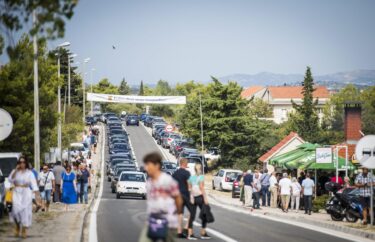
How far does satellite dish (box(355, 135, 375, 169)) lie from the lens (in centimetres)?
2275

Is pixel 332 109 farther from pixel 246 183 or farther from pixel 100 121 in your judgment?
pixel 246 183

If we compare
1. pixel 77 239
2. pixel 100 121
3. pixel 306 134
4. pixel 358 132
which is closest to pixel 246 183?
pixel 358 132

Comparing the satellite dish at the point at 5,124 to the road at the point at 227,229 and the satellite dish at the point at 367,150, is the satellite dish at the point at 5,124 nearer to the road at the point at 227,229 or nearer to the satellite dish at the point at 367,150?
the road at the point at 227,229

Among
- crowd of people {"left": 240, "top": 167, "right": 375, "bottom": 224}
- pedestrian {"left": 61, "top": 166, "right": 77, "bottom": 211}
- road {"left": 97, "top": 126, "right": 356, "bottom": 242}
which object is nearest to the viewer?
road {"left": 97, "top": 126, "right": 356, "bottom": 242}

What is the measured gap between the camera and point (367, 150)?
22844 mm

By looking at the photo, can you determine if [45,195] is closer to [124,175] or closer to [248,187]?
[248,187]

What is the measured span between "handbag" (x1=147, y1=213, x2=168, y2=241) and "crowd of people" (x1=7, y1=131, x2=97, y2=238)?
819 centimetres

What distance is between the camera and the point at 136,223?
25.1 m

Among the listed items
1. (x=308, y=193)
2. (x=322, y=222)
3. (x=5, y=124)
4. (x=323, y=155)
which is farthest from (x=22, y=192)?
(x=323, y=155)

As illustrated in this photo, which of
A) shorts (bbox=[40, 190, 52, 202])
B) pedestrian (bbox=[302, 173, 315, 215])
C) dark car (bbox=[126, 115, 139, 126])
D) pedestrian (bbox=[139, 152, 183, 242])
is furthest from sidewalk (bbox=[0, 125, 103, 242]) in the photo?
dark car (bbox=[126, 115, 139, 126])

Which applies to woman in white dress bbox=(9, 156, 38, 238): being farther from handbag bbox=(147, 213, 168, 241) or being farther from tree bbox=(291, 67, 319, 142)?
tree bbox=(291, 67, 319, 142)

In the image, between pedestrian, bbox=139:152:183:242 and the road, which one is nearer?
pedestrian, bbox=139:152:183:242

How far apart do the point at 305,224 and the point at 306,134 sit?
8446cm

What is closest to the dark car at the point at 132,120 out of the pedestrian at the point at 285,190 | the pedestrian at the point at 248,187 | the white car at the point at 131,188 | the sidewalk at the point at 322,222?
the white car at the point at 131,188
